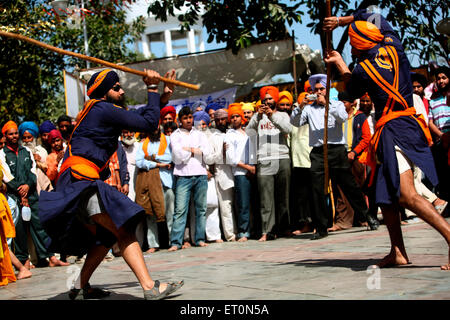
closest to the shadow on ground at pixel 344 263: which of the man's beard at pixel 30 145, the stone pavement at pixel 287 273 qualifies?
the stone pavement at pixel 287 273

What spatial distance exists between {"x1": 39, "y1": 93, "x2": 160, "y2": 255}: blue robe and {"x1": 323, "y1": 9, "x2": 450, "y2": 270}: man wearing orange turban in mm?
1892

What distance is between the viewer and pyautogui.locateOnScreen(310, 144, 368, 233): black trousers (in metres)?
8.56

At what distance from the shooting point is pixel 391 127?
201 inches

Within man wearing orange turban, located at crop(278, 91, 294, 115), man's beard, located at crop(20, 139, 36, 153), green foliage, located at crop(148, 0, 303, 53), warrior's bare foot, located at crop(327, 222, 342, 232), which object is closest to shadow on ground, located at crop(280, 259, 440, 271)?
warrior's bare foot, located at crop(327, 222, 342, 232)

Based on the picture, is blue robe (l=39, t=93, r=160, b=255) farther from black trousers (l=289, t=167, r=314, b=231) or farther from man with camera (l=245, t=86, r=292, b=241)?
black trousers (l=289, t=167, r=314, b=231)

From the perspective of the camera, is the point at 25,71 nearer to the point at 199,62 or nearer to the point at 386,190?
the point at 199,62

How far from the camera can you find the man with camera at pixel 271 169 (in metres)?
9.36

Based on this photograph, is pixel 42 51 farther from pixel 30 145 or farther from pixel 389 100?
pixel 389 100

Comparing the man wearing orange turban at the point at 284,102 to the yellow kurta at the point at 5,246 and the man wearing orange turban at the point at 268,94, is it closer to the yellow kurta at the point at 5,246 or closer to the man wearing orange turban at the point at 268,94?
the man wearing orange turban at the point at 268,94

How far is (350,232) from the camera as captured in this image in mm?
9125

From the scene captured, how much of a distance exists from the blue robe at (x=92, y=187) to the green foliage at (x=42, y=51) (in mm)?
9153
